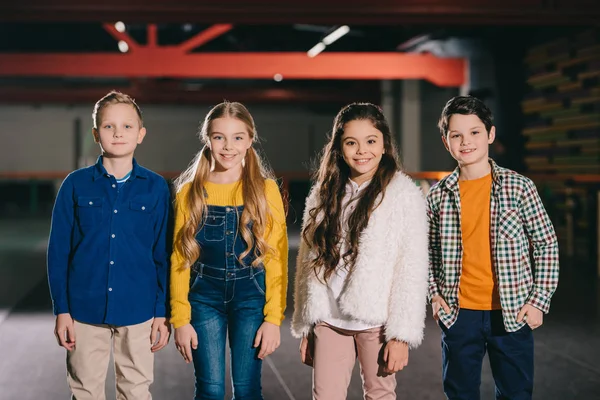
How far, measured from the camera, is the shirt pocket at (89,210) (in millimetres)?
1745

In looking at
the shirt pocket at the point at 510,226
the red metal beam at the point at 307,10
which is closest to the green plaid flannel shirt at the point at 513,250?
the shirt pocket at the point at 510,226

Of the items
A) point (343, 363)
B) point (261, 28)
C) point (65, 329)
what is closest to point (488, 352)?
point (343, 363)

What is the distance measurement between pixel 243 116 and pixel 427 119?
13.9 metres

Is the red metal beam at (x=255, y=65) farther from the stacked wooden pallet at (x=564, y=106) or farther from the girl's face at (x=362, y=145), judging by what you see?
the girl's face at (x=362, y=145)

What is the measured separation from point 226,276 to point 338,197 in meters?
0.36

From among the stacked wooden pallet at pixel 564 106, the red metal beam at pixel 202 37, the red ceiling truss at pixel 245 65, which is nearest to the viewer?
the stacked wooden pallet at pixel 564 106

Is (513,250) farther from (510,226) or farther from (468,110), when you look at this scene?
(468,110)

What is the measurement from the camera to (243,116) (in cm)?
179

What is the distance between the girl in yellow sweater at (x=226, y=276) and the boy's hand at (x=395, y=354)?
28 centimetres

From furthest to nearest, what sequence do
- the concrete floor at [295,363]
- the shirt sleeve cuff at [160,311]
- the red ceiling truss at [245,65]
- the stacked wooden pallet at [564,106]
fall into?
1. the red ceiling truss at [245,65]
2. the stacked wooden pallet at [564,106]
3. the concrete floor at [295,363]
4. the shirt sleeve cuff at [160,311]

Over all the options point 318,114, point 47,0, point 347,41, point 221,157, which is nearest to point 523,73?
point 47,0

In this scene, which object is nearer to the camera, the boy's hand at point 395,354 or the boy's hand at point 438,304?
the boy's hand at point 395,354

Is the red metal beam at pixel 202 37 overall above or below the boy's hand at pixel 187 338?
above

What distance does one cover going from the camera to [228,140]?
1.77 metres
